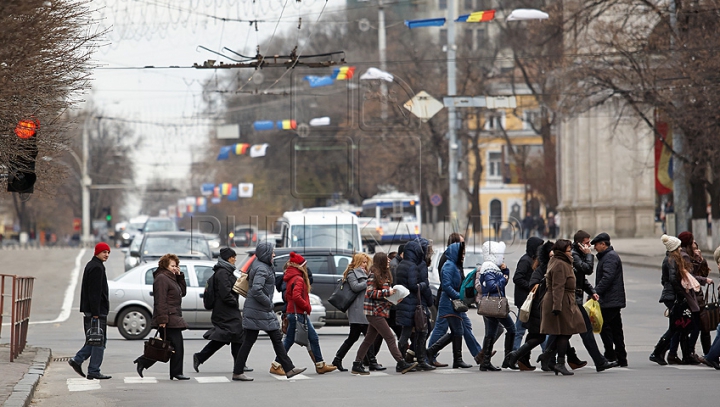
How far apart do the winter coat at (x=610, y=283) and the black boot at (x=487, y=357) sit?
4.58 ft

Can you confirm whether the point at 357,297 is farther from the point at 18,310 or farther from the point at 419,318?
the point at 18,310

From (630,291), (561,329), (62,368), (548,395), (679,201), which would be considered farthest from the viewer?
(679,201)

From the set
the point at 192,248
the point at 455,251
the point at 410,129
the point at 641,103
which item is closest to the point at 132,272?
the point at 455,251

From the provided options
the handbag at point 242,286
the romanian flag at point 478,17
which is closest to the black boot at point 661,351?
the handbag at point 242,286

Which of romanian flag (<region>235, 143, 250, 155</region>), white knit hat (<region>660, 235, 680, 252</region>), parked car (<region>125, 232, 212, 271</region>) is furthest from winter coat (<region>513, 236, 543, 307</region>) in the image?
romanian flag (<region>235, 143, 250, 155</region>)

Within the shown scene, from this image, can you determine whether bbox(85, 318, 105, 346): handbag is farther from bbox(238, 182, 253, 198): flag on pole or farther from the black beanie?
bbox(238, 182, 253, 198): flag on pole

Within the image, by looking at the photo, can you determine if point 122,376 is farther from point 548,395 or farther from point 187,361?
point 548,395

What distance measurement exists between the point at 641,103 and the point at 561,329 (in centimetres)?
2655

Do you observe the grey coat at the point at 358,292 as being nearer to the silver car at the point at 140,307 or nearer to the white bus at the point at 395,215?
the silver car at the point at 140,307

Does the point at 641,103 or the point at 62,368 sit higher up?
the point at 641,103

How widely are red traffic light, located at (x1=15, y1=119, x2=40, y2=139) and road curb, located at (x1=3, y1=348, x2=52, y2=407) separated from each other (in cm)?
264

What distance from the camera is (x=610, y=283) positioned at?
14.2m

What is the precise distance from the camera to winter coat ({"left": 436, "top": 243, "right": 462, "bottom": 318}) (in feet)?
47.1

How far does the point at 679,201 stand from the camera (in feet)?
135
